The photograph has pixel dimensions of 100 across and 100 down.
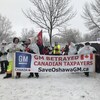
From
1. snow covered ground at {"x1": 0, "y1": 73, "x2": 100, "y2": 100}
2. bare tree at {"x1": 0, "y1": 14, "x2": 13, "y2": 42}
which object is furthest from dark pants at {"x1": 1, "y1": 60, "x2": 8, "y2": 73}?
bare tree at {"x1": 0, "y1": 14, "x2": 13, "y2": 42}

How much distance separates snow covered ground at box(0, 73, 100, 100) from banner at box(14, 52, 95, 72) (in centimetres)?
40

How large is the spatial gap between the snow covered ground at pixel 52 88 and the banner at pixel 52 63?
1.31ft

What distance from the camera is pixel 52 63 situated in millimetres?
13727

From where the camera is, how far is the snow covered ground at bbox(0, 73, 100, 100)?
9.59 metres

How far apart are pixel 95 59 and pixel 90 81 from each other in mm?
2594

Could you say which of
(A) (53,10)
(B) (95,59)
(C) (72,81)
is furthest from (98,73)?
(A) (53,10)

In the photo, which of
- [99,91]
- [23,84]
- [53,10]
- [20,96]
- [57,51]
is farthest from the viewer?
[53,10]

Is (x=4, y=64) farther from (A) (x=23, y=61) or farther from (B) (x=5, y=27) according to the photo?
(B) (x=5, y=27)

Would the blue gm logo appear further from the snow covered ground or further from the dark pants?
the dark pants

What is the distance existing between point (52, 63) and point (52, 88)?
9.45ft

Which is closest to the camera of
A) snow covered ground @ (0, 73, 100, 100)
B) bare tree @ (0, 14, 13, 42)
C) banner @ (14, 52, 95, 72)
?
snow covered ground @ (0, 73, 100, 100)

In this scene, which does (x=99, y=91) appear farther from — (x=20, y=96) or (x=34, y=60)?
(x=34, y=60)

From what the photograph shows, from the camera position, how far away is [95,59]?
49.0 feet

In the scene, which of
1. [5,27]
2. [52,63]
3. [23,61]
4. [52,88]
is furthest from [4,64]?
[5,27]
